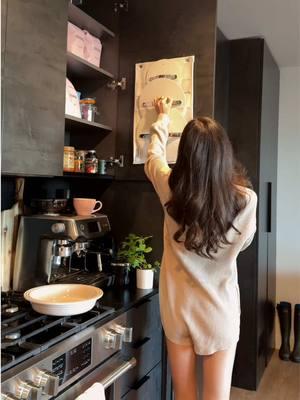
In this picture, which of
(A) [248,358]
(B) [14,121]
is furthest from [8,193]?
(A) [248,358]

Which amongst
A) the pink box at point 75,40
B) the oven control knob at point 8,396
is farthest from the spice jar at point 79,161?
the oven control knob at point 8,396

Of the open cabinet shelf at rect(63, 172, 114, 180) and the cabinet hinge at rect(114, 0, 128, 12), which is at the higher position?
the cabinet hinge at rect(114, 0, 128, 12)

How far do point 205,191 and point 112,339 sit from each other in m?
0.65

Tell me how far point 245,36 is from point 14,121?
2.03m

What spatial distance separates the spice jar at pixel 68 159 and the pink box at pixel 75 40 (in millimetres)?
458

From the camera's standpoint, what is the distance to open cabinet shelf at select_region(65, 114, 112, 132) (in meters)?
1.79

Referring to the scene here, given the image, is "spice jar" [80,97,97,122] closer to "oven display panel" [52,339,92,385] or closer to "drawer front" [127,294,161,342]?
"drawer front" [127,294,161,342]

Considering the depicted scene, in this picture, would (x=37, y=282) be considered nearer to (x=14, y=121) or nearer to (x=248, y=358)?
(x=14, y=121)

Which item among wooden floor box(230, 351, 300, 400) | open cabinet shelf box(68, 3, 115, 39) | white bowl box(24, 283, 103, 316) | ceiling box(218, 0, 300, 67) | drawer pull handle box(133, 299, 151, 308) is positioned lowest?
wooden floor box(230, 351, 300, 400)

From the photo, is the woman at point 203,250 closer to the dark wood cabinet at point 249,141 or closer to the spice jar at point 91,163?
the spice jar at point 91,163

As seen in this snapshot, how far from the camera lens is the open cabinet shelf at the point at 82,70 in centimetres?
181

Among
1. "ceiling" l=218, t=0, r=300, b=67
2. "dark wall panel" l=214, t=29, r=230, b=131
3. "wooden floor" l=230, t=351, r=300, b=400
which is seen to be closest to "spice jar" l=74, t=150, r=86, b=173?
"dark wall panel" l=214, t=29, r=230, b=131

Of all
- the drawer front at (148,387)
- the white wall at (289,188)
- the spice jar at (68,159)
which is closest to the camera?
the drawer front at (148,387)

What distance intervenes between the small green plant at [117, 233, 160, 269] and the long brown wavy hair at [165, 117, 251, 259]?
1.70 feet
